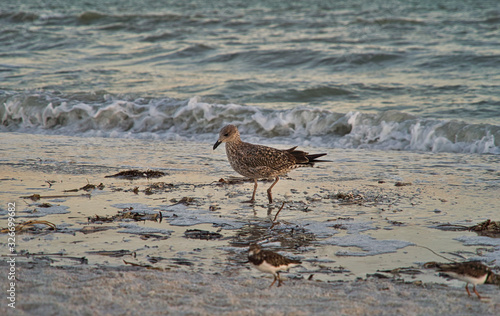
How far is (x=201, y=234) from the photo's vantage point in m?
5.39

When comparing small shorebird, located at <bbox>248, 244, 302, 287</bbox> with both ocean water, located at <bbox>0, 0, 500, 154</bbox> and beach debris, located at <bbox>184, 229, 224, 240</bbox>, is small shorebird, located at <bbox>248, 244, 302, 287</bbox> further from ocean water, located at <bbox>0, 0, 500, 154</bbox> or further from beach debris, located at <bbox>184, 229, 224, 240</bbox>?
ocean water, located at <bbox>0, 0, 500, 154</bbox>

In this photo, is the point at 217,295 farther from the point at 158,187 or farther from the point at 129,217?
the point at 158,187

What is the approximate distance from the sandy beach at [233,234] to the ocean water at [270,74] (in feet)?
8.23

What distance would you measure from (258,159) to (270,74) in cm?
962

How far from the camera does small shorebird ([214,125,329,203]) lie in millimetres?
7023

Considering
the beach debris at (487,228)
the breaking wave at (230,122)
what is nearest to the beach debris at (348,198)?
the beach debris at (487,228)

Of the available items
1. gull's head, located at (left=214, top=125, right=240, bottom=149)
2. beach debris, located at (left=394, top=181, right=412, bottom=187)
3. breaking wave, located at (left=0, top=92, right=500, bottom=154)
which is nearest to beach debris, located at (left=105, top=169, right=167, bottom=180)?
gull's head, located at (left=214, top=125, right=240, bottom=149)

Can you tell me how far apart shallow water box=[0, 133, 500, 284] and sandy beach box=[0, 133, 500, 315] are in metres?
0.02

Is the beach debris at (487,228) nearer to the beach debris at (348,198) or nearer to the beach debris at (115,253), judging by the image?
the beach debris at (348,198)

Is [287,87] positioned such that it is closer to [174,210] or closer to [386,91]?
[386,91]

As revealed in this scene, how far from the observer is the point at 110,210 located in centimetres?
615

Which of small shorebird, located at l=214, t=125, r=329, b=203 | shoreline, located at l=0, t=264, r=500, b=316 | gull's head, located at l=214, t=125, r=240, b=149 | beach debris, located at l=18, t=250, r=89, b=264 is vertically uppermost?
gull's head, located at l=214, t=125, r=240, b=149

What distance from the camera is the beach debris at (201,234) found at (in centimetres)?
532

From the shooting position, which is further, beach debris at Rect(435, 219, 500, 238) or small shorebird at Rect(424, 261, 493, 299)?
beach debris at Rect(435, 219, 500, 238)
